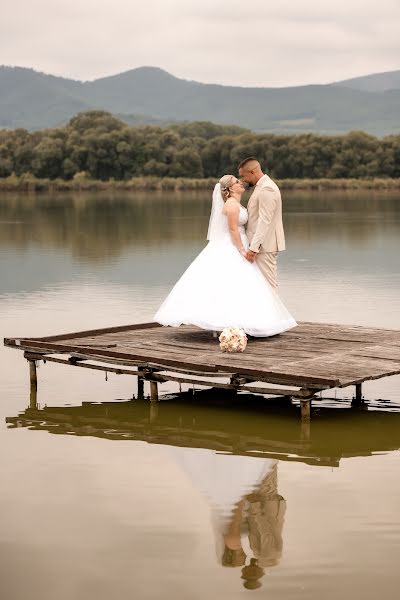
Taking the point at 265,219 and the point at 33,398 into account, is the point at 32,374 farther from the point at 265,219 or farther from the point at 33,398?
the point at 265,219

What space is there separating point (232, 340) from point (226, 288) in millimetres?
1072

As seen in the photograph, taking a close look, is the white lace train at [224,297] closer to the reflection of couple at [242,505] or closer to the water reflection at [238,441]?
the water reflection at [238,441]

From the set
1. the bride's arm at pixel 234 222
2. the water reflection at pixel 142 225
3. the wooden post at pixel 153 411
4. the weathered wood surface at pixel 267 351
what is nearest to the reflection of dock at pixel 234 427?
the wooden post at pixel 153 411

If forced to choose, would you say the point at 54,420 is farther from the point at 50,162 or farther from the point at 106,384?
the point at 50,162

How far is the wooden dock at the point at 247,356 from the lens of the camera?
12891mm

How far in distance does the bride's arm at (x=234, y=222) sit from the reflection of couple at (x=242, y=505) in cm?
376

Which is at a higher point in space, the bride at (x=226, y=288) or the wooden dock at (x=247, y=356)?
the bride at (x=226, y=288)

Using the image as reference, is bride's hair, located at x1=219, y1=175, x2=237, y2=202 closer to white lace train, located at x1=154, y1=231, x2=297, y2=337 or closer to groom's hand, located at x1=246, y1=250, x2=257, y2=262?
white lace train, located at x1=154, y1=231, x2=297, y2=337

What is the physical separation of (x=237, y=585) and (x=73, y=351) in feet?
21.4

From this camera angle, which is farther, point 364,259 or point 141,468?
point 364,259

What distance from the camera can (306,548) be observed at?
360 inches

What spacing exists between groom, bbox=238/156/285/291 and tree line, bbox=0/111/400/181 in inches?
4032

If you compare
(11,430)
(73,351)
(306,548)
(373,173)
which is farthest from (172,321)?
(373,173)

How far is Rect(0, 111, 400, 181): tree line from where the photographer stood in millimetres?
118750
